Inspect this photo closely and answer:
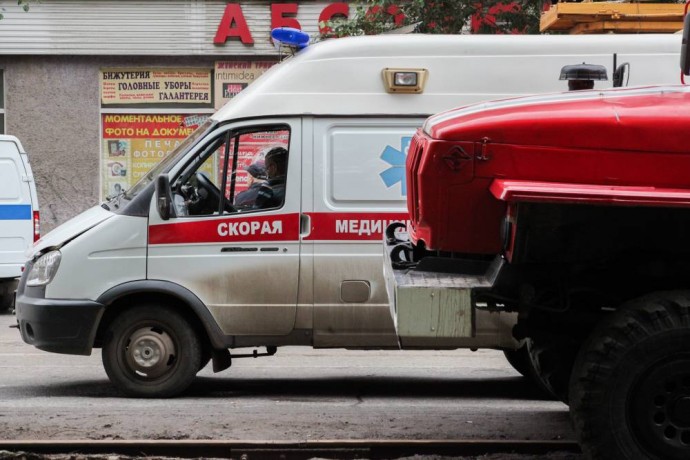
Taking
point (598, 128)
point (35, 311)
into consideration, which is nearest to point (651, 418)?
point (598, 128)

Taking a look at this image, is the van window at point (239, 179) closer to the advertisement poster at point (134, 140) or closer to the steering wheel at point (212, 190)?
the steering wheel at point (212, 190)

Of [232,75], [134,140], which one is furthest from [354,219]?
[134,140]

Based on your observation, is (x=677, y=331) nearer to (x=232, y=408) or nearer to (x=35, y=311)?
(x=232, y=408)

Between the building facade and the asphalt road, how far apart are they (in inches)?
356

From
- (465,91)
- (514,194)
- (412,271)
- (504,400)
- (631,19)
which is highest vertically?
(631,19)

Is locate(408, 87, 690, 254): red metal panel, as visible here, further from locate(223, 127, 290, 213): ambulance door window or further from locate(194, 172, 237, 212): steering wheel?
A: locate(194, 172, 237, 212): steering wheel

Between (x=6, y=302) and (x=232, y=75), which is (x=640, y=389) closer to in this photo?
(x=6, y=302)

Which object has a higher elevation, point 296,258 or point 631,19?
point 631,19

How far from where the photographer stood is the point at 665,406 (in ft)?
17.7

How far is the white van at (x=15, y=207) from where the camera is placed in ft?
48.0

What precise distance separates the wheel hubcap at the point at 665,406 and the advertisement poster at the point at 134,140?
15279 mm

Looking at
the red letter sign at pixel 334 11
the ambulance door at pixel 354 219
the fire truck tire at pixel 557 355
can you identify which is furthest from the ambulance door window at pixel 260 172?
the red letter sign at pixel 334 11

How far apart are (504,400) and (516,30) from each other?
733 centimetres

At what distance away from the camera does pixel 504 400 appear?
8.66 metres
